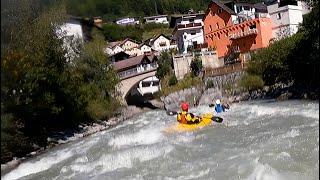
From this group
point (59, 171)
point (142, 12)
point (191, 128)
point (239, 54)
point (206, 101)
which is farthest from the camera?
point (239, 54)

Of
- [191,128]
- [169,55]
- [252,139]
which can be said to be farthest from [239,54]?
[252,139]

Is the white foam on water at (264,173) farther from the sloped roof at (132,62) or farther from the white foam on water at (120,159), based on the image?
the sloped roof at (132,62)

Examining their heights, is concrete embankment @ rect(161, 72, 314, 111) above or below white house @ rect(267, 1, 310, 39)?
below

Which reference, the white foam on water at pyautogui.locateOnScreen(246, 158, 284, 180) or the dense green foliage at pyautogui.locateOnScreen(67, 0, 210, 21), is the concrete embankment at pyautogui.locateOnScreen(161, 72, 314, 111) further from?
the dense green foliage at pyautogui.locateOnScreen(67, 0, 210, 21)

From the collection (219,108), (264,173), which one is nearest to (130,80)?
(219,108)

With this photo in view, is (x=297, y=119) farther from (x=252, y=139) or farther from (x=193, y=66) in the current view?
(x=193, y=66)

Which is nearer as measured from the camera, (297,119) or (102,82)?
(297,119)

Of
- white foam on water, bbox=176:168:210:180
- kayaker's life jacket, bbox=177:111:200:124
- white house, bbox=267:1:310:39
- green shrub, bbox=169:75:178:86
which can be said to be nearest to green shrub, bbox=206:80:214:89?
green shrub, bbox=169:75:178:86
